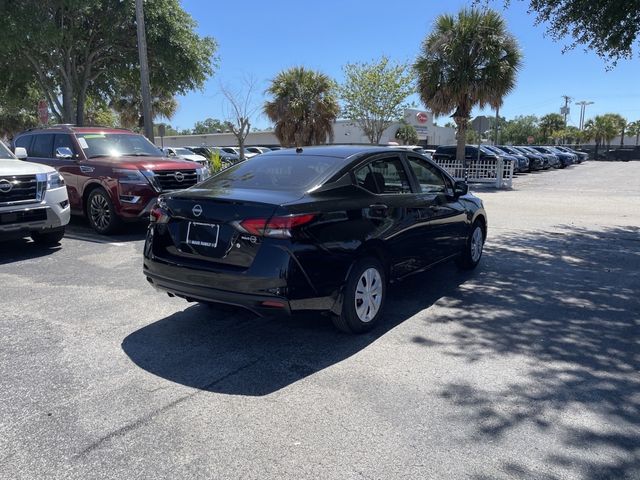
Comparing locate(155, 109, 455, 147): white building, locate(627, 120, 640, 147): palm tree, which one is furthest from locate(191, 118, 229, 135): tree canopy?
locate(627, 120, 640, 147): palm tree

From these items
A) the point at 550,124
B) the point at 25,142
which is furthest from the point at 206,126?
the point at 25,142

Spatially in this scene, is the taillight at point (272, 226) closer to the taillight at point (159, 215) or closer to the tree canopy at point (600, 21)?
the taillight at point (159, 215)

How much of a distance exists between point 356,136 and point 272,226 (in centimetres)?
4282

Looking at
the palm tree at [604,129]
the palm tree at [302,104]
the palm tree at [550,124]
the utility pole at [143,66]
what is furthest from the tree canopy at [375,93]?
the palm tree at [550,124]

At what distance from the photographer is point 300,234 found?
4.08 m

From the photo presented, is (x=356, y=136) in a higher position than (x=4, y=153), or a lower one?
higher

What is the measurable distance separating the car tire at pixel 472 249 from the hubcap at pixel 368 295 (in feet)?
7.62

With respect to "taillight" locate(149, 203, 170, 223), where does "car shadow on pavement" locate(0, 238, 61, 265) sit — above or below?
below

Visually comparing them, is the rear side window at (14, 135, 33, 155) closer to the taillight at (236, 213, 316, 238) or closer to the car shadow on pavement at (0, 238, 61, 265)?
the car shadow on pavement at (0, 238, 61, 265)

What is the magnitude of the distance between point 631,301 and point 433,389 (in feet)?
11.0

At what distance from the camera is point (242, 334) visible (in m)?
4.75

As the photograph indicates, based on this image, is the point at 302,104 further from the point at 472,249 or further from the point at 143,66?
the point at 472,249

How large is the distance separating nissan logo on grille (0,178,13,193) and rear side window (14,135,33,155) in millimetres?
3788

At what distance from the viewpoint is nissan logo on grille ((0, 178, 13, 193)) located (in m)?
7.20
